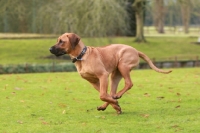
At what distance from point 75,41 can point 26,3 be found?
27.0 meters

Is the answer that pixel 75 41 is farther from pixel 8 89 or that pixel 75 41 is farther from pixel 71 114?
pixel 8 89

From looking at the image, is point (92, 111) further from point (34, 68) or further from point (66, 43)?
point (34, 68)

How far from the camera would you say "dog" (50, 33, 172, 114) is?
10.2 m

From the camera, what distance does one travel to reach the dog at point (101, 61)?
10.2 meters

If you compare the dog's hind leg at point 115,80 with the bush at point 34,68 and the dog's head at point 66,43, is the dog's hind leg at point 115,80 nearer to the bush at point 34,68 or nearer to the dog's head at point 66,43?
the dog's head at point 66,43

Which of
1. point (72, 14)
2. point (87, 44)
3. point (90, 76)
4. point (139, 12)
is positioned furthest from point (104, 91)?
point (139, 12)

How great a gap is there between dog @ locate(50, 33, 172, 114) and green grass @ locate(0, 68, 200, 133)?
1.82 ft

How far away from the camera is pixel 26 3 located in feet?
119

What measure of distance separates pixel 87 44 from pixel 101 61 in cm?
2538

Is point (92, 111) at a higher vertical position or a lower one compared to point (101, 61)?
lower

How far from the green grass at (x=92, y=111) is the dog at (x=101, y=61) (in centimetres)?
55

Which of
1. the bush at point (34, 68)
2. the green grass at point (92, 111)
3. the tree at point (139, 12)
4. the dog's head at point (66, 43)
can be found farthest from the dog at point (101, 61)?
the tree at point (139, 12)

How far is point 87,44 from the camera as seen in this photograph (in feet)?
118

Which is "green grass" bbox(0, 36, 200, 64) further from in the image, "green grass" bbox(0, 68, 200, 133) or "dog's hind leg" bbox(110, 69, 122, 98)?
"dog's hind leg" bbox(110, 69, 122, 98)
